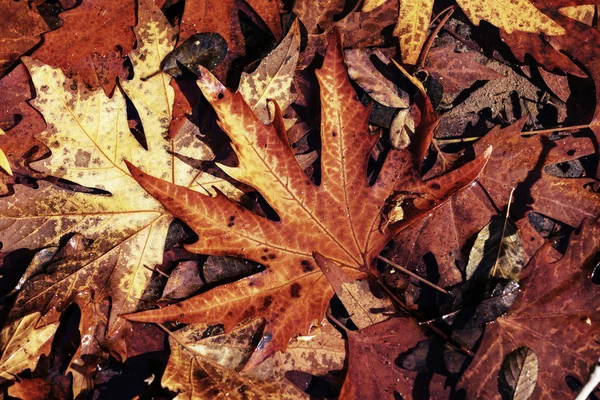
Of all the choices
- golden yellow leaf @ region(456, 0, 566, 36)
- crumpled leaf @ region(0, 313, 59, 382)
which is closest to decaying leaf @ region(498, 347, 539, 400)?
golden yellow leaf @ region(456, 0, 566, 36)

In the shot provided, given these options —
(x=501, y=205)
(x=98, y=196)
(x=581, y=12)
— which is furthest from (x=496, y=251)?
(x=98, y=196)

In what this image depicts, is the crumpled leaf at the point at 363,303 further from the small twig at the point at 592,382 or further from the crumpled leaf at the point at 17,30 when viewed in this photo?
the crumpled leaf at the point at 17,30

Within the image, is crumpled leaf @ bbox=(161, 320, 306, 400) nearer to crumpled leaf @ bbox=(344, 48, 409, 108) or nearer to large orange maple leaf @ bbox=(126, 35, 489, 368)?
large orange maple leaf @ bbox=(126, 35, 489, 368)

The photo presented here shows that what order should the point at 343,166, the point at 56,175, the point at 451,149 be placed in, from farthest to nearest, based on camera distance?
the point at 451,149
the point at 56,175
the point at 343,166

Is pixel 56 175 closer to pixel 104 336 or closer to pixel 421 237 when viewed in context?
pixel 104 336

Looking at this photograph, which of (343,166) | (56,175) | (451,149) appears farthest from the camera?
(451,149)

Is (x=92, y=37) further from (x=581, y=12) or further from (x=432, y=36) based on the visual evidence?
(x=581, y=12)

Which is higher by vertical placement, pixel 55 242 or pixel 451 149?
pixel 55 242

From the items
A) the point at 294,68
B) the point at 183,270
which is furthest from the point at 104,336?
the point at 294,68

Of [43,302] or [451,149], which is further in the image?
[451,149]
